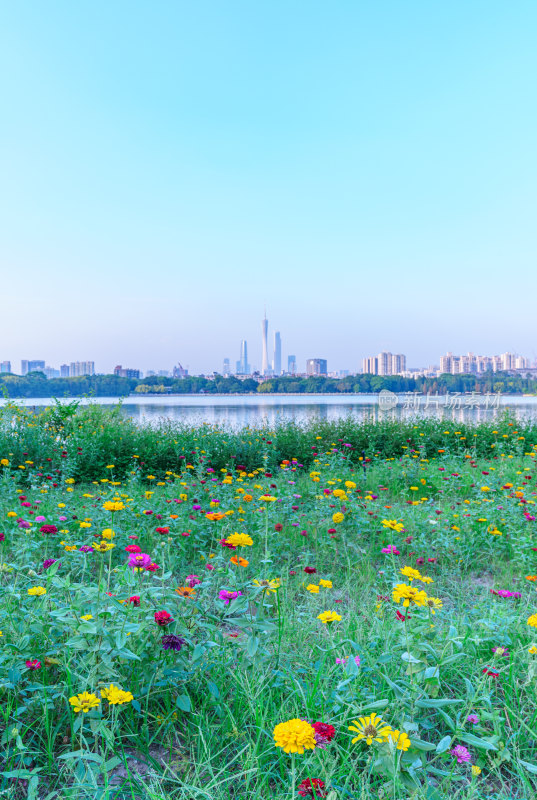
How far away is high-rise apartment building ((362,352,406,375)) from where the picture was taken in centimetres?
3881

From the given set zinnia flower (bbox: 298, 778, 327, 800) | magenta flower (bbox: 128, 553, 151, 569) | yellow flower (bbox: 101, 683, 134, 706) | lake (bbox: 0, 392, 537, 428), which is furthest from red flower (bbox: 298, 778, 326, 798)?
lake (bbox: 0, 392, 537, 428)

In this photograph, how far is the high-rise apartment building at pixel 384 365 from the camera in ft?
127

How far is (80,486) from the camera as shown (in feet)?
17.6

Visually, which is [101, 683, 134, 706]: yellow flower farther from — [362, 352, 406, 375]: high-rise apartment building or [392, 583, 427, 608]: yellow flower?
[362, 352, 406, 375]: high-rise apartment building

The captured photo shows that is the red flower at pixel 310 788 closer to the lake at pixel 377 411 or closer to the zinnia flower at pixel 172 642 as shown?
the zinnia flower at pixel 172 642

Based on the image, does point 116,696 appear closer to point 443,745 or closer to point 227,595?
point 227,595

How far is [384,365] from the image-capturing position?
3909 centimetres

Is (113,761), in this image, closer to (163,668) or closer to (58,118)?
(163,668)

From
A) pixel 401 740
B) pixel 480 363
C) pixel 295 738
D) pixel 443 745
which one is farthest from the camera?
pixel 480 363

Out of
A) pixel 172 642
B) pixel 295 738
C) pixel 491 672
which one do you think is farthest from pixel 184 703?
pixel 491 672

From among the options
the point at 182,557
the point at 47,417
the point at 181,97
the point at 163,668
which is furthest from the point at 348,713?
the point at 181,97

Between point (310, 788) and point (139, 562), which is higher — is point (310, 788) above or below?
below

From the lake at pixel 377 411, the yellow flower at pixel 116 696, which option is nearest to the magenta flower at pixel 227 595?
the yellow flower at pixel 116 696

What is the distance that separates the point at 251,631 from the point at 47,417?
28.1 ft
